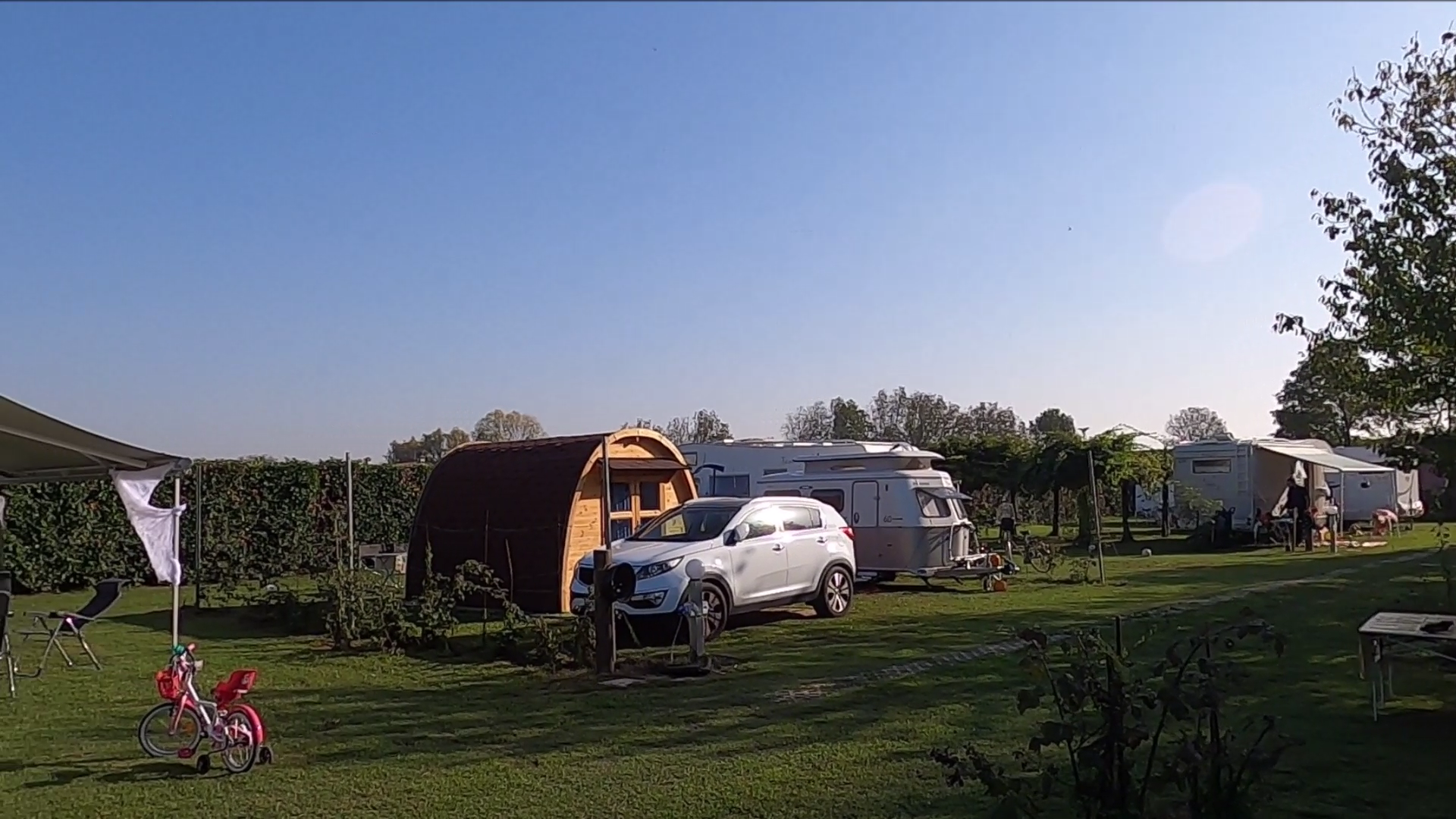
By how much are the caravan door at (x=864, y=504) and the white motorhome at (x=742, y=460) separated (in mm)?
9273

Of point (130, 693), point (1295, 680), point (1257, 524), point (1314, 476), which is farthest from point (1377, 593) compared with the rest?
point (1314, 476)

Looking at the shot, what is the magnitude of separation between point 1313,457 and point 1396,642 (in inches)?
957

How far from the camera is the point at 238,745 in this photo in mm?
7098

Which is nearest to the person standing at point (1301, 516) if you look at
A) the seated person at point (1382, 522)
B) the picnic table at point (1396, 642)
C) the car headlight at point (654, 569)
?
the seated person at point (1382, 522)

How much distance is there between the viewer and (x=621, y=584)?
405 inches

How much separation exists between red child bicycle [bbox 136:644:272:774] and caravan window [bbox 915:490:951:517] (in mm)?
11938

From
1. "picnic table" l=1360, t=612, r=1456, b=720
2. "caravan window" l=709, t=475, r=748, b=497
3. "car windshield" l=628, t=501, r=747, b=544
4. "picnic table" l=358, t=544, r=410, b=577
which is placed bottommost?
"picnic table" l=1360, t=612, r=1456, b=720

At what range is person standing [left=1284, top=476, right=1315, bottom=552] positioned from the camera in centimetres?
2572

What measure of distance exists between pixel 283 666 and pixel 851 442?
1926cm

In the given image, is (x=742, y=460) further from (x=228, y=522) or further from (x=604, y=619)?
(x=604, y=619)

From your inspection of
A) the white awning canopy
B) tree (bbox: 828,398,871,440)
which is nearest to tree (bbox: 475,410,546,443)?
tree (bbox: 828,398,871,440)

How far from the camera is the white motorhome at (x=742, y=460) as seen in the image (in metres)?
28.6

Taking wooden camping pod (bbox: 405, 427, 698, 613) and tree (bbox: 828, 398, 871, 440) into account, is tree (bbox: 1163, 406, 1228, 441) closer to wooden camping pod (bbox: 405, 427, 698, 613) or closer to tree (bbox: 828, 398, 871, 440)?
tree (bbox: 828, 398, 871, 440)

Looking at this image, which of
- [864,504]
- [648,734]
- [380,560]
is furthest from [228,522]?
[648,734]
